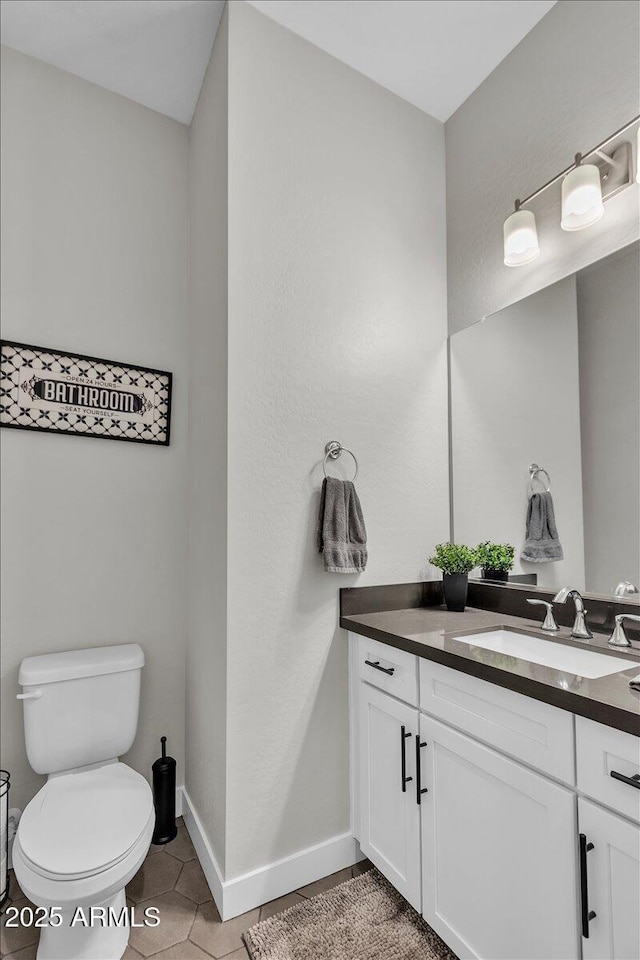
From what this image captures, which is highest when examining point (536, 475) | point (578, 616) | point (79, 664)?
point (536, 475)

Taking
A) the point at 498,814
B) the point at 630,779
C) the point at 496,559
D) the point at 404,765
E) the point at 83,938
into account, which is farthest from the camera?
the point at 496,559

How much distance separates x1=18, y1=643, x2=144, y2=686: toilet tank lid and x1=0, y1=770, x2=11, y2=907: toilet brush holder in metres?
0.36

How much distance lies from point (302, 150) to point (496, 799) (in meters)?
2.09

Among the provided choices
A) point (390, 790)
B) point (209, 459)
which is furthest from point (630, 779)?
point (209, 459)

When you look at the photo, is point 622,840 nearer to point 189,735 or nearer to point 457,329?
point 189,735

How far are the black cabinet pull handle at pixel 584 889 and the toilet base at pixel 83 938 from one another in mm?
1173

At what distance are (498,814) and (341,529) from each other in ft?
2.91

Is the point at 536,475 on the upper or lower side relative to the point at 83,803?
upper

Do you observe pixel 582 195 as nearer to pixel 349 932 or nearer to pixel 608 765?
pixel 608 765

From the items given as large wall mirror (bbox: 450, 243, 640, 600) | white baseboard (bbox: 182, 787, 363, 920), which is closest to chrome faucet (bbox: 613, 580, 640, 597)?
large wall mirror (bbox: 450, 243, 640, 600)

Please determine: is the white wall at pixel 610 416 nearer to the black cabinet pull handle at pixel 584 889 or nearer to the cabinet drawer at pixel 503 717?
the cabinet drawer at pixel 503 717

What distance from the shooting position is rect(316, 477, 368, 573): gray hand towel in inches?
67.1

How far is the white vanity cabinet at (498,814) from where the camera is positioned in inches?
37.0

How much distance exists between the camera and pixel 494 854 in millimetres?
1177
